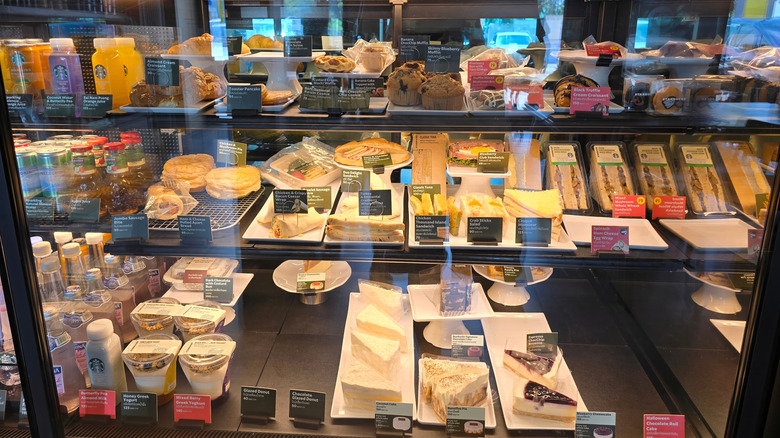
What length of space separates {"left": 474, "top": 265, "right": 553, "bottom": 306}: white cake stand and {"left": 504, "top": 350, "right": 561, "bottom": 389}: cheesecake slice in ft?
1.19

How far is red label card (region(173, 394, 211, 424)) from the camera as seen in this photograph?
1.68 m

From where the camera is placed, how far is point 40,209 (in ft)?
5.44

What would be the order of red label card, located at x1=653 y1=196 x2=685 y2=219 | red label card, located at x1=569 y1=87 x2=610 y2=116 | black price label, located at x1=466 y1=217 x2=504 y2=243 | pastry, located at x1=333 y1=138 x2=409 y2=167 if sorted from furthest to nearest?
pastry, located at x1=333 y1=138 x2=409 y2=167
red label card, located at x1=653 y1=196 x2=685 y2=219
black price label, located at x1=466 y1=217 x2=504 y2=243
red label card, located at x1=569 y1=87 x2=610 y2=116

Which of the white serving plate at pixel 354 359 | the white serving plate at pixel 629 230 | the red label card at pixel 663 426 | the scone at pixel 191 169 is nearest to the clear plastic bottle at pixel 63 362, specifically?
the scone at pixel 191 169

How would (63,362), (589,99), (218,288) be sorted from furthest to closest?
(218,288) < (63,362) < (589,99)

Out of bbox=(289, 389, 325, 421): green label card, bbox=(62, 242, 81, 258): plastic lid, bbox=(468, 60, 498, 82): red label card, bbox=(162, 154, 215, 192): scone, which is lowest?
bbox=(289, 389, 325, 421): green label card

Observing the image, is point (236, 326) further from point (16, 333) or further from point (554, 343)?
point (554, 343)

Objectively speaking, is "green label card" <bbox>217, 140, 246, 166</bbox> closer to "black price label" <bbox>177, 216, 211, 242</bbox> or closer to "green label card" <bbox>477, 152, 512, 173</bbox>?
"black price label" <bbox>177, 216, 211, 242</bbox>

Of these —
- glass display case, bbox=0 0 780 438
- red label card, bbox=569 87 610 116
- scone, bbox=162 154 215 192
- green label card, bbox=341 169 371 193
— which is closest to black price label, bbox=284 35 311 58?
glass display case, bbox=0 0 780 438

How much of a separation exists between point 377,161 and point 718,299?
4.50ft

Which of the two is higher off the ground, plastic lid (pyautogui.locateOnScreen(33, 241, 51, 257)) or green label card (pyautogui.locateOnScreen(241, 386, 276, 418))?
plastic lid (pyautogui.locateOnScreen(33, 241, 51, 257))

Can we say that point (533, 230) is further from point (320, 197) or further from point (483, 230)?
point (320, 197)

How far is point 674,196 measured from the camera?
186 cm

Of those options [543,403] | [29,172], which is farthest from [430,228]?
[29,172]
